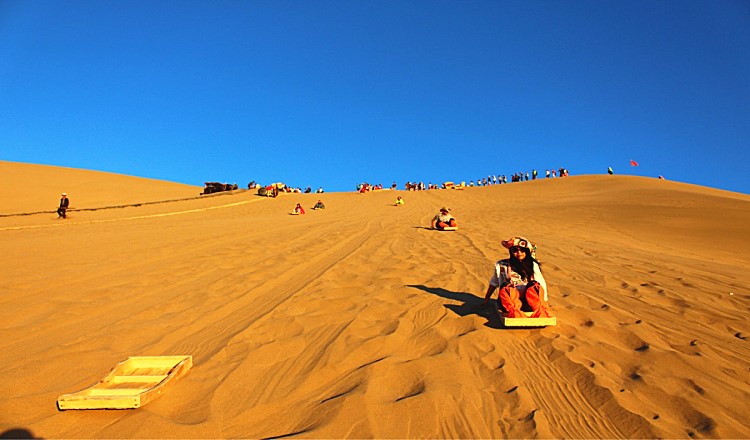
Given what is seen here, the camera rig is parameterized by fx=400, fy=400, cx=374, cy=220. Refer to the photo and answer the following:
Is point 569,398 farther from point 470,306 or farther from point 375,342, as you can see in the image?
point 470,306

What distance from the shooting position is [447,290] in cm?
688

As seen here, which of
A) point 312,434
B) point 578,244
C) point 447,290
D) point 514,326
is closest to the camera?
point 312,434

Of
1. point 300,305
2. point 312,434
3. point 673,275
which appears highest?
point 673,275

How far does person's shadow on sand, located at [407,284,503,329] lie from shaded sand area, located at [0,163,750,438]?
0.14 ft

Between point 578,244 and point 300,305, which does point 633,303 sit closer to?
point 300,305

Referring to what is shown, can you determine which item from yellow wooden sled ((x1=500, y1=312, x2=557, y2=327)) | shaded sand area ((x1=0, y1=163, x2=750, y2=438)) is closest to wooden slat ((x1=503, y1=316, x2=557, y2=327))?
yellow wooden sled ((x1=500, y1=312, x2=557, y2=327))

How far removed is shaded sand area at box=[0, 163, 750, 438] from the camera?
322cm

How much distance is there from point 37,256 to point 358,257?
8.08 meters

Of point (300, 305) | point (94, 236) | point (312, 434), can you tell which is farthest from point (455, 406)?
point (94, 236)

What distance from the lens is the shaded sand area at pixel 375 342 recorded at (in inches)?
127

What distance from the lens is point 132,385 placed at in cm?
363

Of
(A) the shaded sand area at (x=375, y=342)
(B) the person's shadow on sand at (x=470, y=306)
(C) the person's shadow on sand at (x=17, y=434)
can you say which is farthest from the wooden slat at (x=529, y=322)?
(C) the person's shadow on sand at (x=17, y=434)

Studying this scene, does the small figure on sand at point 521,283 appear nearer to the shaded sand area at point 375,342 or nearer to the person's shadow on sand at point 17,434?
the shaded sand area at point 375,342

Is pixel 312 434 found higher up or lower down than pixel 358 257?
lower down
